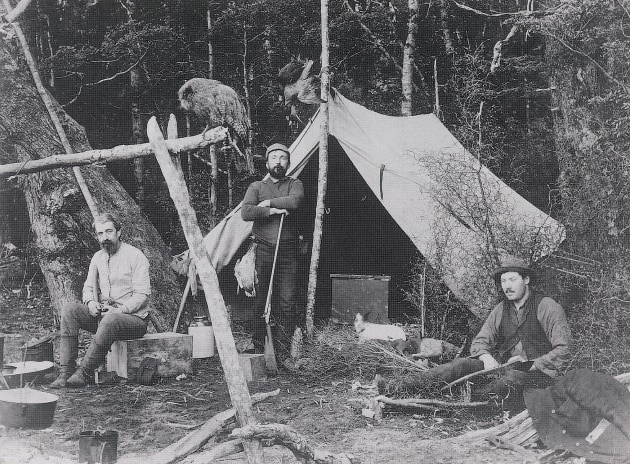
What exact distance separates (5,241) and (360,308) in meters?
5.44

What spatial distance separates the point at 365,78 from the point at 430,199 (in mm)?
8576

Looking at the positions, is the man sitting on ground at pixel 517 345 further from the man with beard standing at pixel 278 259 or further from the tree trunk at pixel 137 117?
the tree trunk at pixel 137 117

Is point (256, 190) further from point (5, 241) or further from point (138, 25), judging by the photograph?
point (138, 25)

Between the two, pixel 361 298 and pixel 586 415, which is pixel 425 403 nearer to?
pixel 586 415

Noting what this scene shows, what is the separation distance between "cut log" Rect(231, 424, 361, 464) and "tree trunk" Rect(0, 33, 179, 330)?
12.1 ft

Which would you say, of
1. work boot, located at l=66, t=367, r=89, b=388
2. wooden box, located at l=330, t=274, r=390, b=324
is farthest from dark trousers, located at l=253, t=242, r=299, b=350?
work boot, located at l=66, t=367, r=89, b=388

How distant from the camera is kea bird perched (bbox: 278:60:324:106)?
240 inches

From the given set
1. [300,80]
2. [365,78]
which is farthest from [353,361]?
[365,78]

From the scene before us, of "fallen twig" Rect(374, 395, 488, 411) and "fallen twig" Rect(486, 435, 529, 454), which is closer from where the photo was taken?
"fallen twig" Rect(486, 435, 529, 454)

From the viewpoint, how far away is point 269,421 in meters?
3.67

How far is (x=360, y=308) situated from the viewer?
6.04m

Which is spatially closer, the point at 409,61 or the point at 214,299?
the point at 214,299

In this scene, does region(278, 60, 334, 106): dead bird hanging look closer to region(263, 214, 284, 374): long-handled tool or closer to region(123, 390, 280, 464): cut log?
region(263, 214, 284, 374): long-handled tool

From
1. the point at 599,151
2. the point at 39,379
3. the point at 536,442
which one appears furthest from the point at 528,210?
the point at 39,379
